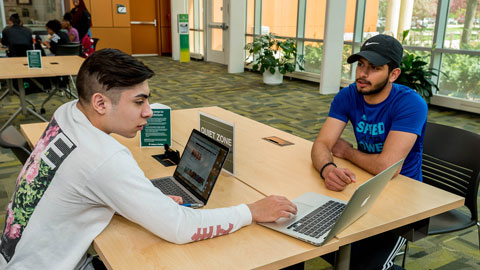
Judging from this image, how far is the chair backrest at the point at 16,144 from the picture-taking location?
2.08 metres

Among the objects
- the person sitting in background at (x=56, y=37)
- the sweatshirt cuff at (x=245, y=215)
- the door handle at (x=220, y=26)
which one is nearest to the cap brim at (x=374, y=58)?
the sweatshirt cuff at (x=245, y=215)

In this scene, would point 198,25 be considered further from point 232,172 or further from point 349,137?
point 232,172

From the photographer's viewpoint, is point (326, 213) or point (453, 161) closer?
point (326, 213)

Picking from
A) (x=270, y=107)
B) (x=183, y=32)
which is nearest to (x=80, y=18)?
(x=183, y=32)

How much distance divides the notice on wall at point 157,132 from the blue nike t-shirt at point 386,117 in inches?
34.5

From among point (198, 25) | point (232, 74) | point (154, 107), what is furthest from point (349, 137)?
point (198, 25)

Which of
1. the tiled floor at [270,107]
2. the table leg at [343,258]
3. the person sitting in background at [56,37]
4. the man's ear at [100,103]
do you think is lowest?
the tiled floor at [270,107]

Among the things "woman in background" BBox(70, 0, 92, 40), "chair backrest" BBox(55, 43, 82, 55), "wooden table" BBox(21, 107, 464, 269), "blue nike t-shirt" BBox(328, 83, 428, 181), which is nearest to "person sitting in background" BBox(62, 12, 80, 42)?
"woman in background" BBox(70, 0, 92, 40)

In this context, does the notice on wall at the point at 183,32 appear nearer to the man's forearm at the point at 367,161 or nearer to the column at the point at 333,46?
the column at the point at 333,46

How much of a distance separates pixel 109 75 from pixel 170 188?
0.65 meters

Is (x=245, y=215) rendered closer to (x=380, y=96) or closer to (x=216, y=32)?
(x=380, y=96)

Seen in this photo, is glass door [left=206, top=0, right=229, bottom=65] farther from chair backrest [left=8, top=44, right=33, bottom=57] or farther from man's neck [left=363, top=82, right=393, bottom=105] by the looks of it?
man's neck [left=363, top=82, right=393, bottom=105]

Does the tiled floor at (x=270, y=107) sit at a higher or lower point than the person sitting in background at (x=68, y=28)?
lower

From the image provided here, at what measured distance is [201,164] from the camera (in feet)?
5.69
